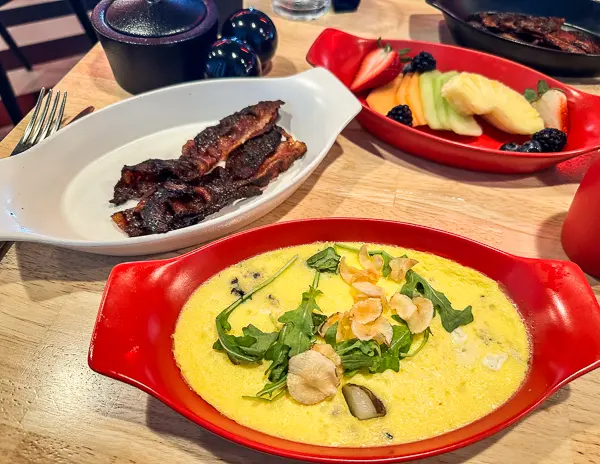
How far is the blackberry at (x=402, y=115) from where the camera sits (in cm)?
149

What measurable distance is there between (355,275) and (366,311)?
11cm

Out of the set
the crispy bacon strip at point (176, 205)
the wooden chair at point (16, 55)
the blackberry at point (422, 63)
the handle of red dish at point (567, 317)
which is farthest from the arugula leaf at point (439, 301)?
the wooden chair at point (16, 55)

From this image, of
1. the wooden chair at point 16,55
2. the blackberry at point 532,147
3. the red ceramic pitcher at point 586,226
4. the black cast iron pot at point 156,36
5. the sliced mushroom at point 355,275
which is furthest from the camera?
the wooden chair at point 16,55

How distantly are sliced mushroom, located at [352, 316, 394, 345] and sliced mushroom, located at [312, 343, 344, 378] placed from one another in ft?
0.16

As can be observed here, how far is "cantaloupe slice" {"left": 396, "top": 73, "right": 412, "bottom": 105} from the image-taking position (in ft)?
5.25

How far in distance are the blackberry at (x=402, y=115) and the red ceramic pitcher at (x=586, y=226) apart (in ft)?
1.62

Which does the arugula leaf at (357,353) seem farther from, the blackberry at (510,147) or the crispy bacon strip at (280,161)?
the blackberry at (510,147)

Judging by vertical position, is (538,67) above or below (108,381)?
above


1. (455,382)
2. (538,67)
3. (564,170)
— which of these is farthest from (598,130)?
(455,382)

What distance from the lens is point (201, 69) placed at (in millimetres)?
1663

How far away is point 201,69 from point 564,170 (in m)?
1.10

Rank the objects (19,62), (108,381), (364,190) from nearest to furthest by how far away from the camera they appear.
Answer: (108,381), (364,190), (19,62)

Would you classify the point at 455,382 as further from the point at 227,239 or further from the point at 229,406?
the point at 227,239

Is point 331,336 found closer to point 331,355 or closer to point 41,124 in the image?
point 331,355
